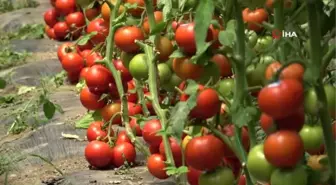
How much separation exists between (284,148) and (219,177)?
32cm

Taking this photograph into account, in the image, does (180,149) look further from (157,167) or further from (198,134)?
(198,134)

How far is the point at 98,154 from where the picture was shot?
9.41 ft

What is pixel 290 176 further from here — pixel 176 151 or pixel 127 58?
pixel 127 58

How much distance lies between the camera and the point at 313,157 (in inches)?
68.7

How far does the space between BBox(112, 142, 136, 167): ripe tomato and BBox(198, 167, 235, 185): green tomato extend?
3.55ft

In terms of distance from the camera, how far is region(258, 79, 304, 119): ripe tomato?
1451 millimetres

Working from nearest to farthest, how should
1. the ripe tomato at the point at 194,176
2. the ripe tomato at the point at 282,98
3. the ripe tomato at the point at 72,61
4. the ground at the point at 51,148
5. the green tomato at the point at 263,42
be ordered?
the ripe tomato at the point at 282,98
the ripe tomato at the point at 194,176
the green tomato at the point at 263,42
the ground at the point at 51,148
the ripe tomato at the point at 72,61

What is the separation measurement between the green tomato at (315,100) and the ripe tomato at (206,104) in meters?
0.26

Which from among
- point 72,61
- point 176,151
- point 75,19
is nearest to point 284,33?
point 176,151

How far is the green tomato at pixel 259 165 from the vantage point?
1588 millimetres

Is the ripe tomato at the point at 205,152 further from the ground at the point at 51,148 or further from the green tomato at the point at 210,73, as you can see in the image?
the ground at the point at 51,148

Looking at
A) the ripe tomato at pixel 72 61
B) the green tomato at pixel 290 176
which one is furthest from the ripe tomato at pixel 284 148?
the ripe tomato at pixel 72 61

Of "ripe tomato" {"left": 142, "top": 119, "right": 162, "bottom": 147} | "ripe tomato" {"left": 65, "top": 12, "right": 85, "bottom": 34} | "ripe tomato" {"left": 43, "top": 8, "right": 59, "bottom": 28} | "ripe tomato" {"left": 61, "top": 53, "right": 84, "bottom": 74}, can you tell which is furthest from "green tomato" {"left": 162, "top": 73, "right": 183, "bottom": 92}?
"ripe tomato" {"left": 43, "top": 8, "right": 59, "bottom": 28}

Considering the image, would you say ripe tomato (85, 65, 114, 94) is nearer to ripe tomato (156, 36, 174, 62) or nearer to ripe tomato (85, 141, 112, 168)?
ripe tomato (85, 141, 112, 168)
